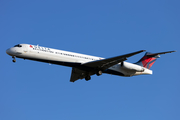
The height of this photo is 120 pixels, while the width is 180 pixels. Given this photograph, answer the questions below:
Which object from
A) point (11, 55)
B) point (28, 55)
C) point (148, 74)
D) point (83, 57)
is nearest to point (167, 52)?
point (148, 74)

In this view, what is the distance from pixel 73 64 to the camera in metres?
23.6

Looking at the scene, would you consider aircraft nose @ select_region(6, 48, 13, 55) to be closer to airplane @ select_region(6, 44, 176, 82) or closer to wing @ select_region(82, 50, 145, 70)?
airplane @ select_region(6, 44, 176, 82)

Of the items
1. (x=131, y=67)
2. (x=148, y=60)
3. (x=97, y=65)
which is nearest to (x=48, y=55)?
(x=97, y=65)

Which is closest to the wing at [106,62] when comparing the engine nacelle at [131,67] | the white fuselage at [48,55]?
the white fuselage at [48,55]

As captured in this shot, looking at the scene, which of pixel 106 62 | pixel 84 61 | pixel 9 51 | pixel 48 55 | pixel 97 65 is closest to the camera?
pixel 9 51

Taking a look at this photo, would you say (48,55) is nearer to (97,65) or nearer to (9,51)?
(9,51)

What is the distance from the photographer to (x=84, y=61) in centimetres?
2412

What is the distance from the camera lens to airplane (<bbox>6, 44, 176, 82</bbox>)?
2259 cm

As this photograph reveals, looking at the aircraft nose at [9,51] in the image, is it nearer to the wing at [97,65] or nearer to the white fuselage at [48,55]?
the white fuselage at [48,55]

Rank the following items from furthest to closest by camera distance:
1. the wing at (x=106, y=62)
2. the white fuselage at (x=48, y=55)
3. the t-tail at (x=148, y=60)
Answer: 1. the t-tail at (x=148, y=60)
2. the wing at (x=106, y=62)
3. the white fuselage at (x=48, y=55)

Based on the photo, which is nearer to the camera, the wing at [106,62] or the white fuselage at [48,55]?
the white fuselage at [48,55]

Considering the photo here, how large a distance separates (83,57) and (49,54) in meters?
3.31

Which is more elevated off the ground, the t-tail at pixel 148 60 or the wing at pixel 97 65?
the t-tail at pixel 148 60

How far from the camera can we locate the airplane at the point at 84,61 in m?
22.6
